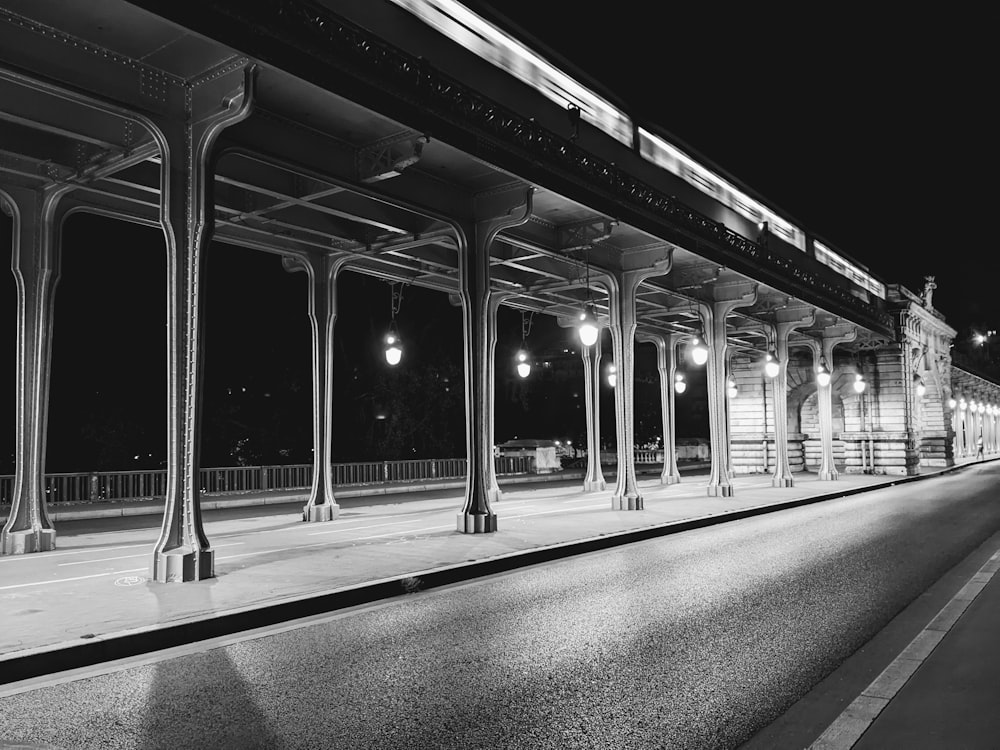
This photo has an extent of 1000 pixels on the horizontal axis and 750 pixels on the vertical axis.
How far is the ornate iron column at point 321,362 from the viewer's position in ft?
54.5

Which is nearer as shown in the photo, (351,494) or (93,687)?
(93,687)

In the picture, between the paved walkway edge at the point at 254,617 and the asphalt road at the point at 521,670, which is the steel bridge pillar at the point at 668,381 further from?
the asphalt road at the point at 521,670

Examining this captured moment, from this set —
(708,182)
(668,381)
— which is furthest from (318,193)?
(668,381)

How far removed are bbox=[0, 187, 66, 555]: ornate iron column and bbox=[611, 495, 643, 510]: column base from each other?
37.1 feet

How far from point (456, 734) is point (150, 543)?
1015 cm

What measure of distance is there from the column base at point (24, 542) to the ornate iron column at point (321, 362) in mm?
5337

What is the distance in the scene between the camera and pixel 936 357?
150 ft

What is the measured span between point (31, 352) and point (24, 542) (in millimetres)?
2787

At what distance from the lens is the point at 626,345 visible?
61.1 feet

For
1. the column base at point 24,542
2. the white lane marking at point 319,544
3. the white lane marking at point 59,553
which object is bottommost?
the white lane marking at point 319,544

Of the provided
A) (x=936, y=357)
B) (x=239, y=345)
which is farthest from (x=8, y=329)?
(x=936, y=357)

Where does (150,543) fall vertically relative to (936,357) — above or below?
below

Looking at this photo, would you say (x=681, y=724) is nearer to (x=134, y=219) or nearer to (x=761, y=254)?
(x=134, y=219)

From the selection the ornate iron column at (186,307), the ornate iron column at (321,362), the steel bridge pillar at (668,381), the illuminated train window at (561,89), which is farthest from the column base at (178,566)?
the steel bridge pillar at (668,381)
